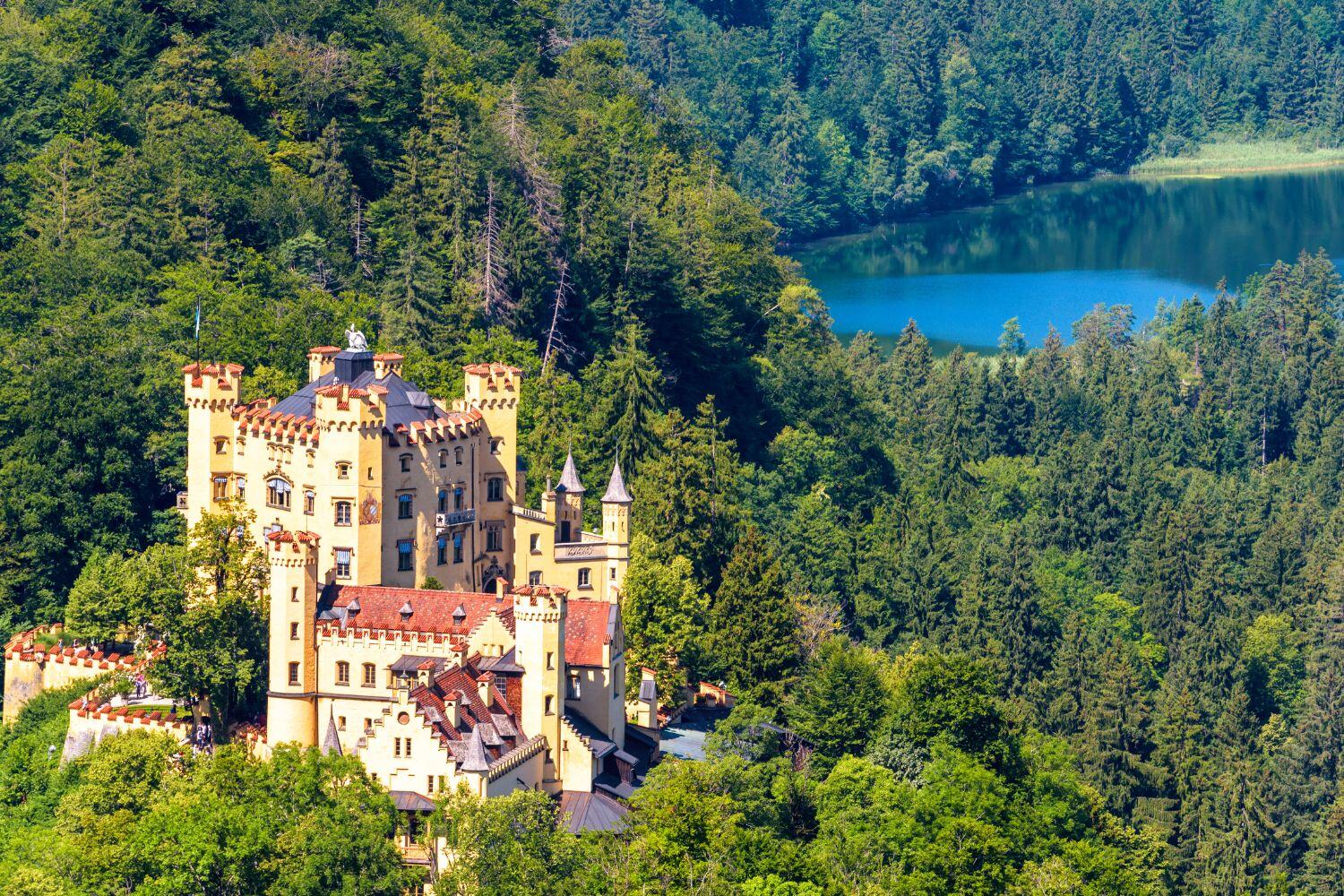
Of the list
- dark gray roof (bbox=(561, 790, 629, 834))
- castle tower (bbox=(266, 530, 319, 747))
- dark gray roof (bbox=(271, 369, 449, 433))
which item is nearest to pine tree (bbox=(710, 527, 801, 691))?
dark gray roof (bbox=(271, 369, 449, 433))

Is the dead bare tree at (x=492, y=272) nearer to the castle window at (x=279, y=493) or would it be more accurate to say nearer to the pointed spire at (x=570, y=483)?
the pointed spire at (x=570, y=483)

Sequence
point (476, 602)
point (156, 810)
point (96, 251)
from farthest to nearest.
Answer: point (96, 251), point (476, 602), point (156, 810)

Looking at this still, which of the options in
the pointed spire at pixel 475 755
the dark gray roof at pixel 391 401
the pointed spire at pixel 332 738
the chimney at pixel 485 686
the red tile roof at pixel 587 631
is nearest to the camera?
the pointed spire at pixel 475 755

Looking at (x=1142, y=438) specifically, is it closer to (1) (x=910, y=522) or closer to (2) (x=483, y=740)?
(1) (x=910, y=522)

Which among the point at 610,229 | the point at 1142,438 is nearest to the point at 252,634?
the point at 610,229

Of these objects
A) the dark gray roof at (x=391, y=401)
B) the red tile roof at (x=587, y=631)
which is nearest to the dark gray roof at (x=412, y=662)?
the red tile roof at (x=587, y=631)

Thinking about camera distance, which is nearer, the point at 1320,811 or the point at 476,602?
the point at 476,602
